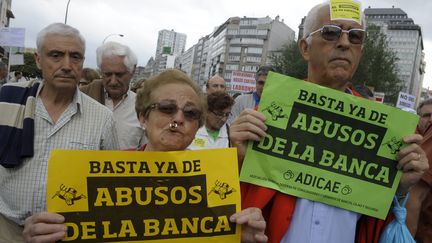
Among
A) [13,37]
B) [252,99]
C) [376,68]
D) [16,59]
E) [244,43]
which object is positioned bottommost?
[252,99]

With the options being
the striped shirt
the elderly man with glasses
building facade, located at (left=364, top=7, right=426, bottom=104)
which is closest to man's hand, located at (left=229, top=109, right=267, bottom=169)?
the striped shirt

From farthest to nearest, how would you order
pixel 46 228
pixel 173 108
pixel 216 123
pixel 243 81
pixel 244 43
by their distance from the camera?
pixel 244 43
pixel 243 81
pixel 216 123
pixel 173 108
pixel 46 228

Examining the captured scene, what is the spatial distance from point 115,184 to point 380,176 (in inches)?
50.9

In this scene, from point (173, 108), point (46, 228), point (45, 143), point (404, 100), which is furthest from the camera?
point (404, 100)

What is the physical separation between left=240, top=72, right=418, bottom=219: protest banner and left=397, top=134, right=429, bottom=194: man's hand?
0.04 meters

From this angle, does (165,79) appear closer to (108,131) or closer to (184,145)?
(184,145)

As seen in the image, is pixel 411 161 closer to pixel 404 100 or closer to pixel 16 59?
pixel 404 100

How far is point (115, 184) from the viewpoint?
6.15ft

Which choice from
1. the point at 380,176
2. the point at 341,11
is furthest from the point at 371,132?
the point at 341,11

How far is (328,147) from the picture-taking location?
2.06 m

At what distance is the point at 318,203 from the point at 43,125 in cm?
182

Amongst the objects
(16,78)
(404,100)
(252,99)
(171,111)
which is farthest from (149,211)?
(16,78)

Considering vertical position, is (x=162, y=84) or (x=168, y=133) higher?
(x=162, y=84)

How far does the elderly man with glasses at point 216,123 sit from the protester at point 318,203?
127 inches
